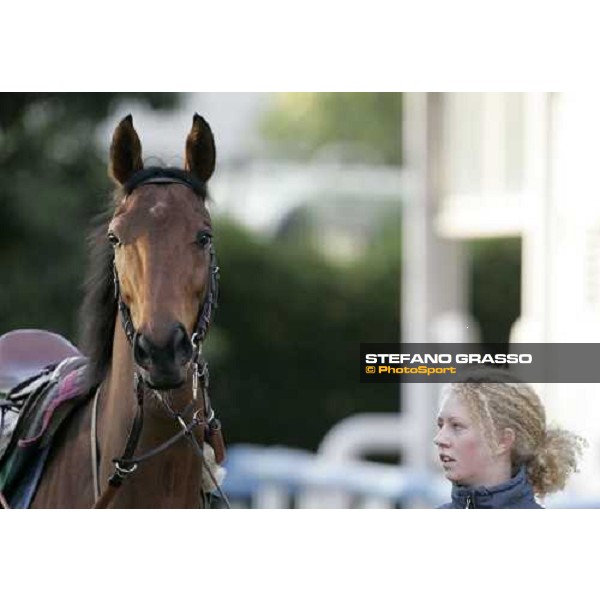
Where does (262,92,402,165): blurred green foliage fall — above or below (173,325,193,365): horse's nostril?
above

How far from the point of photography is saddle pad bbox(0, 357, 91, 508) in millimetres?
3602

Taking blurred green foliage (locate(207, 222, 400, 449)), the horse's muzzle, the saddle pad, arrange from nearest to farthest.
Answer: the horse's muzzle < the saddle pad < blurred green foliage (locate(207, 222, 400, 449))

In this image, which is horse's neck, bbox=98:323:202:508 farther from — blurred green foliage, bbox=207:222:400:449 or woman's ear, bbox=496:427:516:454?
blurred green foliage, bbox=207:222:400:449

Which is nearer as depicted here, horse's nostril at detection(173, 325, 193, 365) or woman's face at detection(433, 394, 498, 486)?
horse's nostril at detection(173, 325, 193, 365)

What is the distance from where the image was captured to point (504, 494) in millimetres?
3479

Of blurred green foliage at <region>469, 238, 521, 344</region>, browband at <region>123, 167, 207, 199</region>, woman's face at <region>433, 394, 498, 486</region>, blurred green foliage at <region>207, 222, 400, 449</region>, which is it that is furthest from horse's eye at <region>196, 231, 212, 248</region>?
blurred green foliage at <region>469, 238, 521, 344</region>

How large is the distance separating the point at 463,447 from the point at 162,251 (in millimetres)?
879

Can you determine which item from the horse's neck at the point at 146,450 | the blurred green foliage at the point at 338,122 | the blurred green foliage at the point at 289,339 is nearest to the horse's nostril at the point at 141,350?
the horse's neck at the point at 146,450

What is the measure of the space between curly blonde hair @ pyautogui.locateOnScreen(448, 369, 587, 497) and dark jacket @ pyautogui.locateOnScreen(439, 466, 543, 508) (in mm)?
22

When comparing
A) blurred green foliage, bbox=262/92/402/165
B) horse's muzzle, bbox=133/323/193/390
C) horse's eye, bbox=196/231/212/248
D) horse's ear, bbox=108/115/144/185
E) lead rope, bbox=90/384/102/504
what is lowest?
lead rope, bbox=90/384/102/504

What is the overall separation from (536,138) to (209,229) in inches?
130

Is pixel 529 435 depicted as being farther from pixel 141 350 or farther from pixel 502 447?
pixel 141 350

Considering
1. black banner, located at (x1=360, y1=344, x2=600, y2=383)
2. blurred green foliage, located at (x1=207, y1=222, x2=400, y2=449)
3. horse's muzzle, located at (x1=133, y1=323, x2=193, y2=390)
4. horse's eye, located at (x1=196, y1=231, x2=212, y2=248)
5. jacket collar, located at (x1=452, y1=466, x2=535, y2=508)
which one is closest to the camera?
horse's muzzle, located at (x1=133, y1=323, x2=193, y2=390)
